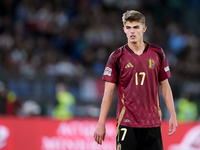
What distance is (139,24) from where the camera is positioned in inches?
175

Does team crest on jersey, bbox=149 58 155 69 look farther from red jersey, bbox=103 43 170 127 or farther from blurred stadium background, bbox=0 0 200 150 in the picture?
blurred stadium background, bbox=0 0 200 150

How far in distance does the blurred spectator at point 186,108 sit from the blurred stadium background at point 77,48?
0.03 m

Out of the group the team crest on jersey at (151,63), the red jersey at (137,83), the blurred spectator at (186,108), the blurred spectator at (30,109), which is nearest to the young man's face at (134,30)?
the red jersey at (137,83)

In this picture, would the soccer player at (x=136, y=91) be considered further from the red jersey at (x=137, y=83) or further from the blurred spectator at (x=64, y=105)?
the blurred spectator at (x=64, y=105)

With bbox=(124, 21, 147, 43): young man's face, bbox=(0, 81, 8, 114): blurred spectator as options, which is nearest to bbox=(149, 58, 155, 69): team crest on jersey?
bbox=(124, 21, 147, 43): young man's face

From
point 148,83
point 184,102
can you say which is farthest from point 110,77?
point 184,102

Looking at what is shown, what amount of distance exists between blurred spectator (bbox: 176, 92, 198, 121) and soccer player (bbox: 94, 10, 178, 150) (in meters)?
7.40

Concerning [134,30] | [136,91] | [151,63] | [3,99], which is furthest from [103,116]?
[3,99]

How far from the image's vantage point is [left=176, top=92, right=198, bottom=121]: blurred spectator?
11.8 m

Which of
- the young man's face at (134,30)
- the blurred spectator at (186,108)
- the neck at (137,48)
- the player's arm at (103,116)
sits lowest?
the blurred spectator at (186,108)

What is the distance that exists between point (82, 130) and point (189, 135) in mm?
2242

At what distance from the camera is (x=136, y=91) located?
445 cm

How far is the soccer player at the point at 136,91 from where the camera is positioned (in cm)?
444

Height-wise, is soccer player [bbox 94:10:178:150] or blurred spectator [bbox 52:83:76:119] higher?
soccer player [bbox 94:10:178:150]
